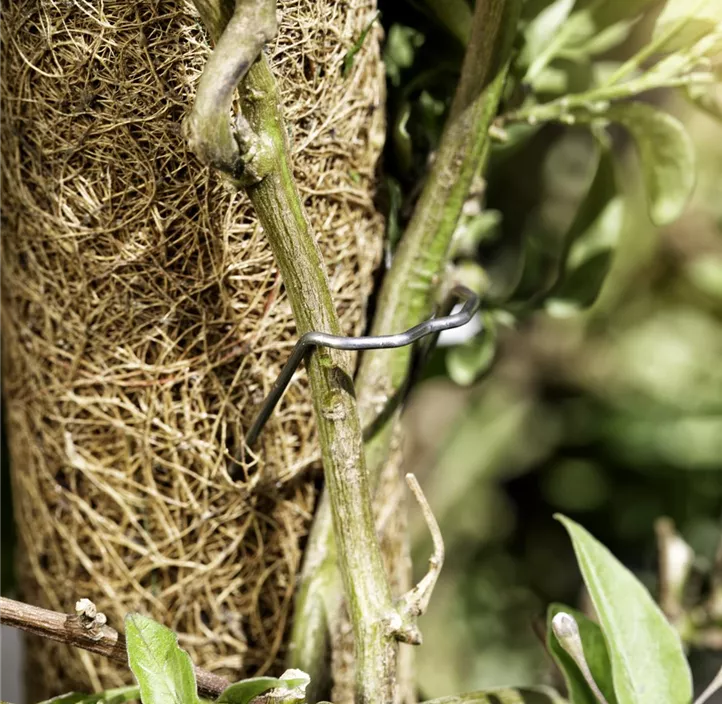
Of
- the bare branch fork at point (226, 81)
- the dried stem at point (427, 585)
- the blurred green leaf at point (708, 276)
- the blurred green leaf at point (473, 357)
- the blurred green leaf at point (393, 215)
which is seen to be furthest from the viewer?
the blurred green leaf at point (708, 276)

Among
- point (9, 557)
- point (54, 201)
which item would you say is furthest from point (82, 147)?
point (9, 557)

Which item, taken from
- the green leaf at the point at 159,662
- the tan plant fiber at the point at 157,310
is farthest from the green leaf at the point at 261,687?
the tan plant fiber at the point at 157,310

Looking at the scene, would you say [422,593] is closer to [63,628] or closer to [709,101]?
[63,628]

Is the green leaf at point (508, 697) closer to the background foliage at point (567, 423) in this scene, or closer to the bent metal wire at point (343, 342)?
the bent metal wire at point (343, 342)

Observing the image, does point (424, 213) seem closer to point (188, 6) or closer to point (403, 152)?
point (403, 152)

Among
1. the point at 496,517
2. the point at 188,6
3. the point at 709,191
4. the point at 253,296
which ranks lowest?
the point at 496,517

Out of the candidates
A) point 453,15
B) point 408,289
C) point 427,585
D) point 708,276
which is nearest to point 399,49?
point 453,15

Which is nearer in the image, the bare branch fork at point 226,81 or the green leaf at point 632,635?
the bare branch fork at point 226,81
